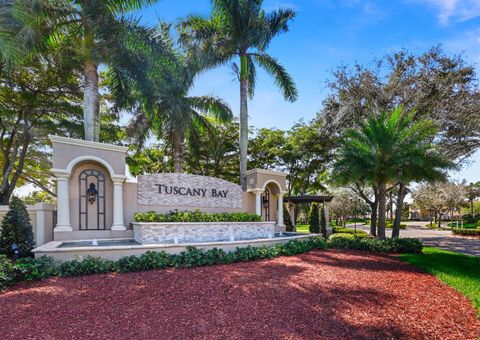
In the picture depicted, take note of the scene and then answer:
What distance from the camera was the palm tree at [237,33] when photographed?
1486cm

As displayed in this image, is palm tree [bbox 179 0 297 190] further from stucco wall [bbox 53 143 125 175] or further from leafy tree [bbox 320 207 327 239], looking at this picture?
leafy tree [bbox 320 207 327 239]

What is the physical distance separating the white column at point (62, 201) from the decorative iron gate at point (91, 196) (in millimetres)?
643

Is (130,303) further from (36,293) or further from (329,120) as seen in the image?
(329,120)

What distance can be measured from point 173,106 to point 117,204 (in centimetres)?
590

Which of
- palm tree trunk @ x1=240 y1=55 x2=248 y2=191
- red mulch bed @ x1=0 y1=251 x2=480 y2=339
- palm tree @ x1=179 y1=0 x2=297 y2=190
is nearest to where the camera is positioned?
red mulch bed @ x1=0 y1=251 x2=480 y2=339

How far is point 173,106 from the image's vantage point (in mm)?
14430

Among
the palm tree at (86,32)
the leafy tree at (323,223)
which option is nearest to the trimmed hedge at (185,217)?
the palm tree at (86,32)

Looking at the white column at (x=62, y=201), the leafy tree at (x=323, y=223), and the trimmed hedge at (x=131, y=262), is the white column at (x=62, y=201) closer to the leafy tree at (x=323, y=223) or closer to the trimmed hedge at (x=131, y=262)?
the trimmed hedge at (x=131, y=262)

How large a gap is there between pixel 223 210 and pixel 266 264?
19.9 feet

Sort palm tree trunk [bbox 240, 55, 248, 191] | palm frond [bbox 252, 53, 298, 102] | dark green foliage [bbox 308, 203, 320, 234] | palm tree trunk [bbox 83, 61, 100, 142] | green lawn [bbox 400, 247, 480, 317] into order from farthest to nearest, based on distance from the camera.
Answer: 1. dark green foliage [bbox 308, 203, 320, 234]
2. palm frond [bbox 252, 53, 298, 102]
3. palm tree trunk [bbox 240, 55, 248, 191]
4. palm tree trunk [bbox 83, 61, 100, 142]
5. green lawn [bbox 400, 247, 480, 317]

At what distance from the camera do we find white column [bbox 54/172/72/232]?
10.3 metres

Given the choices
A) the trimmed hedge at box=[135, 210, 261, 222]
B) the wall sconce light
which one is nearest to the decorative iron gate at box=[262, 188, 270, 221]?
the trimmed hedge at box=[135, 210, 261, 222]

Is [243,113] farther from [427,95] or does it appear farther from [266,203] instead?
[427,95]

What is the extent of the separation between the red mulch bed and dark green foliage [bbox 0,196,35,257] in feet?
11.9
